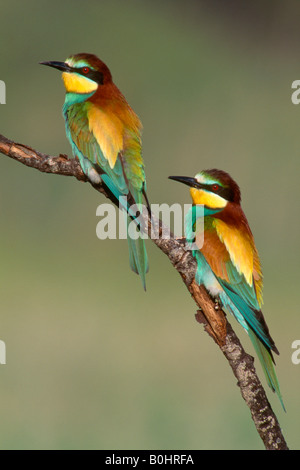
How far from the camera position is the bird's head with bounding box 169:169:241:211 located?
1826 millimetres

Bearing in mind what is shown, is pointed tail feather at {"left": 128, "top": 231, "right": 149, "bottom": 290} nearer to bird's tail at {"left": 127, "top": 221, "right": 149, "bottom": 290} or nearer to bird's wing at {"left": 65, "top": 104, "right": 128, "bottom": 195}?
bird's tail at {"left": 127, "top": 221, "right": 149, "bottom": 290}

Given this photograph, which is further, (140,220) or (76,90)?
(76,90)

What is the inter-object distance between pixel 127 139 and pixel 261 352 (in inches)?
28.9

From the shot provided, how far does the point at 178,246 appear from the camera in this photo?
173 centimetres

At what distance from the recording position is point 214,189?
1.83 metres

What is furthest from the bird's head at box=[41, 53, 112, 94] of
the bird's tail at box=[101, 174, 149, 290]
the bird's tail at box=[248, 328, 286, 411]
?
the bird's tail at box=[248, 328, 286, 411]

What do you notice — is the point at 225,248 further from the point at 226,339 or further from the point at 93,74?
the point at 93,74

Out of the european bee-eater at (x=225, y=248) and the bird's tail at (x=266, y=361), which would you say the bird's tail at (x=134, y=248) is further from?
the bird's tail at (x=266, y=361)

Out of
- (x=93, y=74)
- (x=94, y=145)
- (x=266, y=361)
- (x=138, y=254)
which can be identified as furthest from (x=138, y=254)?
(x=93, y=74)

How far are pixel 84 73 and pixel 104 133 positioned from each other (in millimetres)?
223

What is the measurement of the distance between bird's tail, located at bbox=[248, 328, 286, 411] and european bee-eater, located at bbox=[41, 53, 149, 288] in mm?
377

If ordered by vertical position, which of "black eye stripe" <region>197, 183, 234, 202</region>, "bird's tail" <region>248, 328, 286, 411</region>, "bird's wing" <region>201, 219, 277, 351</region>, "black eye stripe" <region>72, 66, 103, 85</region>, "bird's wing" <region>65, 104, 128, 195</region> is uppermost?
"black eye stripe" <region>72, 66, 103, 85</region>
